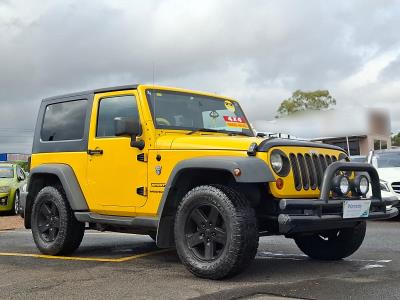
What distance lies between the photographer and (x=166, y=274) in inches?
236

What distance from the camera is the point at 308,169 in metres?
5.84

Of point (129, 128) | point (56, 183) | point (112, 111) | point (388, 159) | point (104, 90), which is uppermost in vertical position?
point (104, 90)

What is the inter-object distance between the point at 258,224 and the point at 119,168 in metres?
1.82

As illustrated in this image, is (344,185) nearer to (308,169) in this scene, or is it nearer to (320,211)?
(308,169)

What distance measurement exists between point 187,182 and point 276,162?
1021 millimetres

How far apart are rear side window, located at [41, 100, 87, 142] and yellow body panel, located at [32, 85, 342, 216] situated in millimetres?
264

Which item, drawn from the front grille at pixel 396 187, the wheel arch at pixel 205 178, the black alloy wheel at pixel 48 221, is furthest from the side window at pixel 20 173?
the wheel arch at pixel 205 178

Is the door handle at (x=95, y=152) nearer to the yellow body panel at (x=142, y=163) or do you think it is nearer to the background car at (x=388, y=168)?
the yellow body panel at (x=142, y=163)

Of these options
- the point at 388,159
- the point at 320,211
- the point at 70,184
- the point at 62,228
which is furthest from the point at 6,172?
the point at 320,211

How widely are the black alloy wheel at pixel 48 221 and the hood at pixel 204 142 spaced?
2.12m

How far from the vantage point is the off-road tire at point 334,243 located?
260 inches

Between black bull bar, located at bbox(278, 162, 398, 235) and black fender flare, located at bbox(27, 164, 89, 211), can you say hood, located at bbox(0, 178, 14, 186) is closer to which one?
black fender flare, located at bbox(27, 164, 89, 211)

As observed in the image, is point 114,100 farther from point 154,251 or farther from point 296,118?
point 296,118

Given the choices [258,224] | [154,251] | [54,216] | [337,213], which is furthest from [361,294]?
[54,216]
